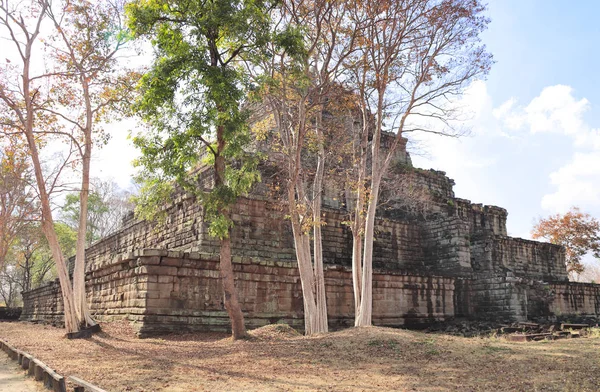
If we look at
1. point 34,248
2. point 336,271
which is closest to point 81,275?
point 336,271

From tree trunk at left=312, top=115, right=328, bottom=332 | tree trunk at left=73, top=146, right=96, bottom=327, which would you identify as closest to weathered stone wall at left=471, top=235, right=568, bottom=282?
tree trunk at left=312, top=115, right=328, bottom=332

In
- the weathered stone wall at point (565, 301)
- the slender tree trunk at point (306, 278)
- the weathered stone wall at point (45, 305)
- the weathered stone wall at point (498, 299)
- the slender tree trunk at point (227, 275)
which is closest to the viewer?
the slender tree trunk at point (227, 275)

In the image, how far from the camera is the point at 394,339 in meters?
10.0

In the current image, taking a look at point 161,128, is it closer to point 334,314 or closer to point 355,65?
point 355,65

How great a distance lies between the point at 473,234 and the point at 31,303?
28.5 meters

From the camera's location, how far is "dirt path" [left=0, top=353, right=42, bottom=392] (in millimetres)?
6725

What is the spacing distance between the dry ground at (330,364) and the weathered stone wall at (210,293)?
5.46 ft

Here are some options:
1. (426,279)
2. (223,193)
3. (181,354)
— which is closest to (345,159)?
(426,279)

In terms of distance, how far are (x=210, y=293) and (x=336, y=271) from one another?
488cm

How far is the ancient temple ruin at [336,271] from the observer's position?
13531 mm

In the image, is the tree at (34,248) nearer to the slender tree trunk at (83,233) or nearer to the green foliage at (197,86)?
the slender tree trunk at (83,233)

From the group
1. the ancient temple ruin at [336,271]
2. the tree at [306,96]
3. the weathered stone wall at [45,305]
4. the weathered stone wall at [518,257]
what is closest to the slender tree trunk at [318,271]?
the tree at [306,96]

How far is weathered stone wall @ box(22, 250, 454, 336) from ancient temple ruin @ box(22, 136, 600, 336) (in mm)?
31

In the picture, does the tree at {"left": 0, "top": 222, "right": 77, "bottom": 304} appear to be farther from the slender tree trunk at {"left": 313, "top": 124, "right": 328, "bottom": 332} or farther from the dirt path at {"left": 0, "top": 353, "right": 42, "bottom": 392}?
the slender tree trunk at {"left": 313, "top": 124, "right": 328, "bottom": 332}
